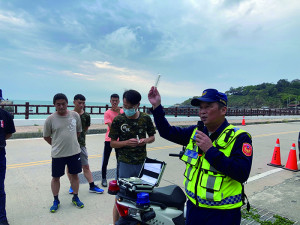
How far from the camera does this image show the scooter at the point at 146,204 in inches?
76.6

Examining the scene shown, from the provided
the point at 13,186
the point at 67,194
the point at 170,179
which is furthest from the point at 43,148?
the point at 170,179

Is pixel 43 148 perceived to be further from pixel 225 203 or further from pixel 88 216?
pixel 225 203

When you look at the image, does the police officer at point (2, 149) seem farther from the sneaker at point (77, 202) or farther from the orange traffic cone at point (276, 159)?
the orange traffic cone at point (276, 159)

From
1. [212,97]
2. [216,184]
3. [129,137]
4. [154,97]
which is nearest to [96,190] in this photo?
[129,137]

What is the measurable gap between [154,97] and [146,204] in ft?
3.18

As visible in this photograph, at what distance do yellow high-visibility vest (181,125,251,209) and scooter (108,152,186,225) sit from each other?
39 cm

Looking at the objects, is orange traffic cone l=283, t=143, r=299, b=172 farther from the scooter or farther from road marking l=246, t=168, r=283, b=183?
the scooter

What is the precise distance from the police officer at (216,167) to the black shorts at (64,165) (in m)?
2.35

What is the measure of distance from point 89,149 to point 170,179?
3.90 meters

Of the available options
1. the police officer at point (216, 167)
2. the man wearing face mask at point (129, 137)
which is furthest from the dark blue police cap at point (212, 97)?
the man wearing face mask at point (129, 137)

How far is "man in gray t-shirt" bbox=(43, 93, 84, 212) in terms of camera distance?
3.64m

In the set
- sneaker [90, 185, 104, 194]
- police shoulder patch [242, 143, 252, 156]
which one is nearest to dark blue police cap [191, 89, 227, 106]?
police shoulder patch [242, 143, 252, 156]

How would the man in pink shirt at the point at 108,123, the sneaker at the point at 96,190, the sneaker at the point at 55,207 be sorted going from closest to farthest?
the sneaker at the point at 55,207, the sneaker at the point at 96,190, the man in pink shirt at the point at 108,123

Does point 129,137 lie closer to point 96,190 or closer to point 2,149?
point 2,149
